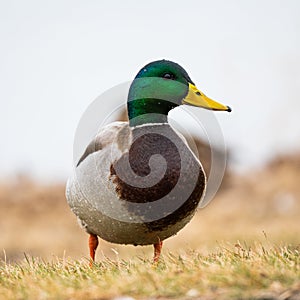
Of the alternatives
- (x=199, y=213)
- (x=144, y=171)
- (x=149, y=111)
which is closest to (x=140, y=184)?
(x=144, y=171)

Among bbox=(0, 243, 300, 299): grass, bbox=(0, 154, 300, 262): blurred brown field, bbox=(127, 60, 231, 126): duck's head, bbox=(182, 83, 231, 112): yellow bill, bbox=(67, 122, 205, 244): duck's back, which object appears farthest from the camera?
bbox=(0, 154, 300, 262): blurred brown field

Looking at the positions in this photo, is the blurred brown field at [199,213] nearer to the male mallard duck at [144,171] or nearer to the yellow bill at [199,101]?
the male mallard duck at [144,171]

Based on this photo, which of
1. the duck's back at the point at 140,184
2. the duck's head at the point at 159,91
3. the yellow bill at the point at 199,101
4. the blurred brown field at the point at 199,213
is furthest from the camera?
the blurred brown field at the point at 199,213

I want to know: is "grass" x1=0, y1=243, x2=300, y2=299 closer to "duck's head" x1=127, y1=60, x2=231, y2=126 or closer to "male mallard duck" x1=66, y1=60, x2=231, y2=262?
"male mallard duck" x1=66, y1=60, x2=231, y2=262

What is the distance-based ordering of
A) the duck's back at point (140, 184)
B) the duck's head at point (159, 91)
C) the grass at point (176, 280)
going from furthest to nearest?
the duck's head at point (159, 91) → the duck's back at point (140, 184) → the grass at point (176, 280)

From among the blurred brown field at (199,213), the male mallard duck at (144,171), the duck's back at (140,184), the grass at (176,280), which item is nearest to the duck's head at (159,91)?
the male mallard duck at (144,171)

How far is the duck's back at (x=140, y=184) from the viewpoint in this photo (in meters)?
4.01

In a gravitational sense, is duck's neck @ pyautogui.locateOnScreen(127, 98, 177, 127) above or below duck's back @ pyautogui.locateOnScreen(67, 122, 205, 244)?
above

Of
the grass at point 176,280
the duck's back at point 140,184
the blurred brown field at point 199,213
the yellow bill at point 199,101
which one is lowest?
the blurred brown field at point 199,213

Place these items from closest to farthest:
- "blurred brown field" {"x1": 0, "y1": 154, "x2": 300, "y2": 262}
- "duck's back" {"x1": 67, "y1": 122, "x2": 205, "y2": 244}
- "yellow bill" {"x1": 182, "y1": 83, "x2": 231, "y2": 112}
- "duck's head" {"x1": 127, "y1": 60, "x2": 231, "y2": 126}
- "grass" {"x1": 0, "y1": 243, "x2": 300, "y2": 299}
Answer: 1. "grass" {"x1": 0, "y1": 243, "x2": 300, "y2": 299}
2. "duck's back" {"x1": 67, "y1": 122, "x2": 205, "y2": 244}
3. "yellow bill" {"x1": 182, "y1": 83, "x2": 231, "y2": 112}
4. "duck's head" {"x1": 127, "y1": 60, "x2": 231, "y2": 126}
5. "blurred brown field" {"x1": 0, "y1": 154, "x2": 300, "y2": 262}

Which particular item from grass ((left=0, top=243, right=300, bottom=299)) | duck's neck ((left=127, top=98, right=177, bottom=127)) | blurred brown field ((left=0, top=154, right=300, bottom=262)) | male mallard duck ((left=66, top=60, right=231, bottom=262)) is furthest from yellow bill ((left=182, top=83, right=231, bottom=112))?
blurred brown field ((left=0, top=154, right=300, bottom=262))

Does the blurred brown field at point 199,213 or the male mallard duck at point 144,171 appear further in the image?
the blurred brown field at point 199,213

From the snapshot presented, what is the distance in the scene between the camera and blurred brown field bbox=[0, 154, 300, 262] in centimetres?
1320

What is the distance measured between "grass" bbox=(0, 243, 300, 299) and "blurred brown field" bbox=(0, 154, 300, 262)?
322 inches
